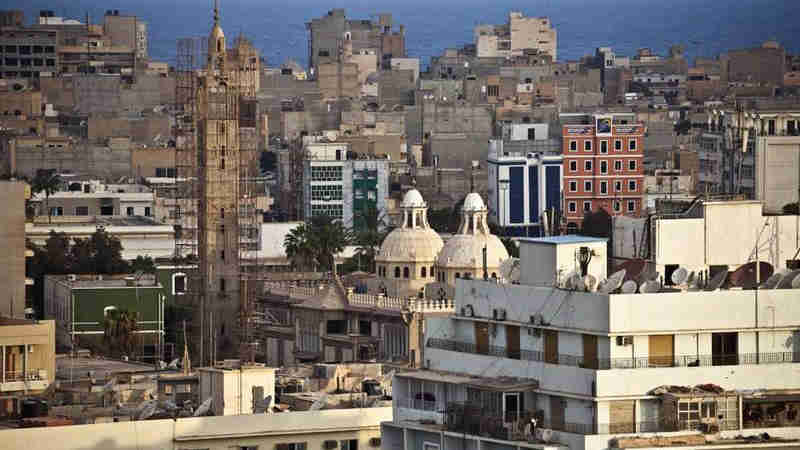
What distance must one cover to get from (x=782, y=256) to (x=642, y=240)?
7.62ft

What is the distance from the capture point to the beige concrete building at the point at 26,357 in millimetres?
51625

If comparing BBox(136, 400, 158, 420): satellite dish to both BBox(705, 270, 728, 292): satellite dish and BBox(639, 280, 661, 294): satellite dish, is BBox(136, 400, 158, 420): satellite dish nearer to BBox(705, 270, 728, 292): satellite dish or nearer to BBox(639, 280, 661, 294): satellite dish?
BBox(705, 270, 728, 292): satellite dish

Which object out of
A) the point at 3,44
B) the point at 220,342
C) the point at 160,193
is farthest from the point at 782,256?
the point at 3,44

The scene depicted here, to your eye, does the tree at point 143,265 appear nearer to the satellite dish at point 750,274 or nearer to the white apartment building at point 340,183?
the white apartment building at point 340,183

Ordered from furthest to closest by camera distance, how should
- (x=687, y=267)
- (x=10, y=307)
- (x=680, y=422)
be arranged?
(x=10, y=307) → (x=687, y=267) → (x=680, y=422)

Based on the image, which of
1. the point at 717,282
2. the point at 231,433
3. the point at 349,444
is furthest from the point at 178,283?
the point at 717,282

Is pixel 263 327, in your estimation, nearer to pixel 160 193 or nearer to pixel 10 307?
pixel 10 307

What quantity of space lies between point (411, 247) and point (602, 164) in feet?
137

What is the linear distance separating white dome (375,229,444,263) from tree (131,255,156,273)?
10.6 metres

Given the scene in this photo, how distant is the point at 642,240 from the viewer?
37688mm

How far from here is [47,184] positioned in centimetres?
12369

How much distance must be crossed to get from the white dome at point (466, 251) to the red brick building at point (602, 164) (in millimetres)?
41534

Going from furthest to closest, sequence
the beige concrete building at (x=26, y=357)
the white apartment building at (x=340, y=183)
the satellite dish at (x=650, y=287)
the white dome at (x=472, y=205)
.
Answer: the white apartment building at (x=340, y=183), the white dome at (x=472, y=205), the beige concrete building at (x=26, y=357), the satellite dish at (x=650, y=287)

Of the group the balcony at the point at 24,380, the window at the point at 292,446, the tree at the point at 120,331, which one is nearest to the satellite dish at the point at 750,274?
the window at the point at 292,446
